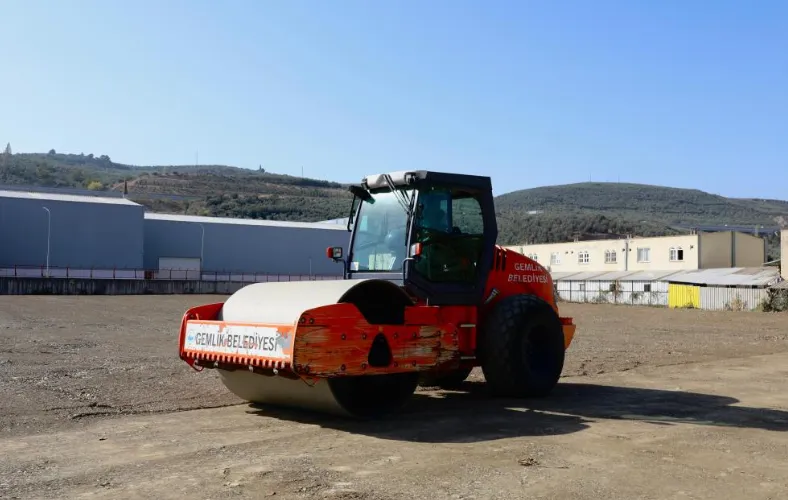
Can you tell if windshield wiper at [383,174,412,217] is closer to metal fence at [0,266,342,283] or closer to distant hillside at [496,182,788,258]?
metal fence at [0,266,342,283]

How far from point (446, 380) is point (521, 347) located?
6.00ft

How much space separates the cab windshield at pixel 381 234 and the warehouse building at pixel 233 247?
54.4 metres

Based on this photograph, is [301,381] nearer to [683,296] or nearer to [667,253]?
[683,296]

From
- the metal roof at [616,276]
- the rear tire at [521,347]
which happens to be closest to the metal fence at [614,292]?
the metal roof at [616,276]

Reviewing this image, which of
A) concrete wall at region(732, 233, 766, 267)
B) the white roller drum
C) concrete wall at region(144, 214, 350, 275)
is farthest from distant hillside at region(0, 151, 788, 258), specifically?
the white roller drum

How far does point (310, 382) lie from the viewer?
26.6 feet

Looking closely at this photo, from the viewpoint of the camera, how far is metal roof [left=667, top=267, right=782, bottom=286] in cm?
4700

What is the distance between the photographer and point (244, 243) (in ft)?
227

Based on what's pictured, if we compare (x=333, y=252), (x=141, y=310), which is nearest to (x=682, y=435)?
(x=333, y=252)

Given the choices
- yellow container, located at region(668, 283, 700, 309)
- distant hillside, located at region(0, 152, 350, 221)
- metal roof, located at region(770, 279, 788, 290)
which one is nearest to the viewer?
metal roof, located at region(770, 279, 788, 290)

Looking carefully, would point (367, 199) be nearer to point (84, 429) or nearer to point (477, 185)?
point (477, 185)

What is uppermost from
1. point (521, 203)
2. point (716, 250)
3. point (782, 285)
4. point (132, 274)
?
point (521, 203)

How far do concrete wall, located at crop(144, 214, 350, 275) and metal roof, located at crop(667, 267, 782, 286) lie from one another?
2833cm

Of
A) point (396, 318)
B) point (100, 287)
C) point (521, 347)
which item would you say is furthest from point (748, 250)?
point (396, 318)
